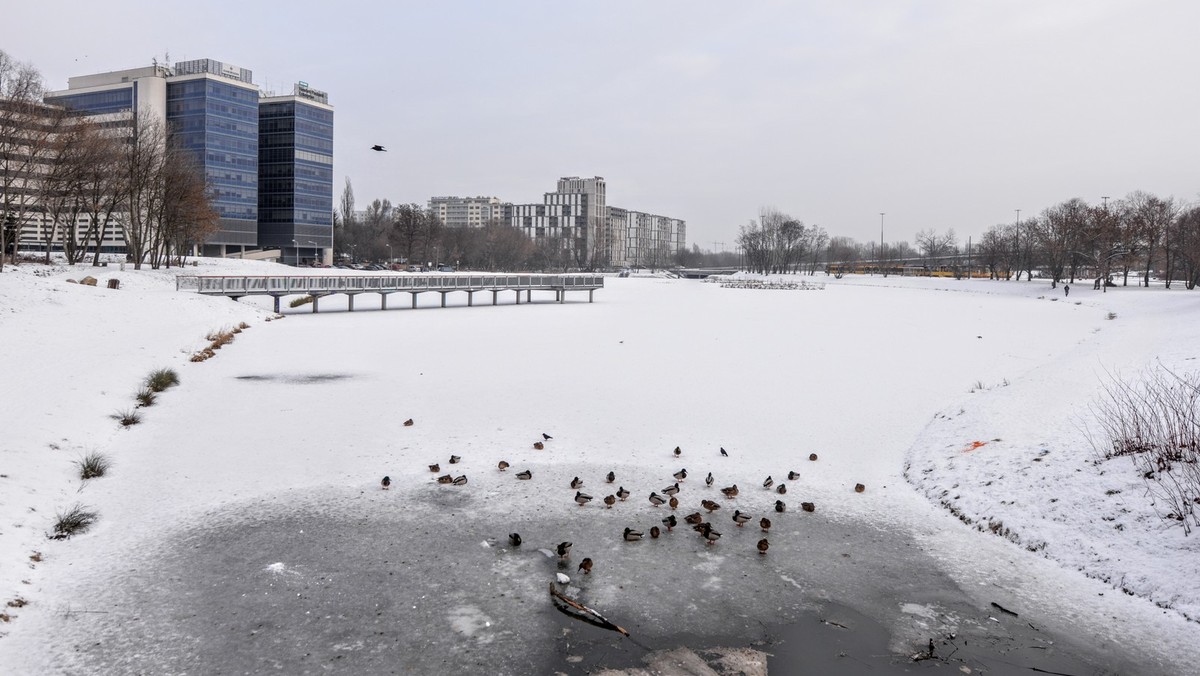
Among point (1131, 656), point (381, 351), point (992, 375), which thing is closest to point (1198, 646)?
point (1131, 656)

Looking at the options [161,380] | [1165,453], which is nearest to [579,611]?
[1165,453]

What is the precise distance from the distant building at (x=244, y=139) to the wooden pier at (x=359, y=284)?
63.7 meters

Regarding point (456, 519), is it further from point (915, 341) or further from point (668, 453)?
point (915, 341)

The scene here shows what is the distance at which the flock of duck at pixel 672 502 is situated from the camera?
8.84 meters

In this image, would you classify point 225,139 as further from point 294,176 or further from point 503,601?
point 503,601

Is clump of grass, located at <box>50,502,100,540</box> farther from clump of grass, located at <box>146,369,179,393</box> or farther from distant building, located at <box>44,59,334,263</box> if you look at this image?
distant building, located at <box>44,59,334,263</box>

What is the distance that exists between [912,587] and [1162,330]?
30.9 meters

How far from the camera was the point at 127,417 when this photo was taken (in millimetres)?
14531

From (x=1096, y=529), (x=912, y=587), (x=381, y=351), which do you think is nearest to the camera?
(x=912, y=587)

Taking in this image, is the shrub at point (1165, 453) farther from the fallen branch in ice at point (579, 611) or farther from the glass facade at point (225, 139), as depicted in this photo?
the glass facade at point (225, 139)

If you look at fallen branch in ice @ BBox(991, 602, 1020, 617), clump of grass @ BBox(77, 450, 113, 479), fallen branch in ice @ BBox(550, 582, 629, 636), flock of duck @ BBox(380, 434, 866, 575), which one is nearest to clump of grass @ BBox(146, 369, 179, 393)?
clump of grass @ BBox(77, 450, 113, 479)

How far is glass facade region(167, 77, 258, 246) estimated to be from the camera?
109 metres

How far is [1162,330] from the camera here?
103 ft

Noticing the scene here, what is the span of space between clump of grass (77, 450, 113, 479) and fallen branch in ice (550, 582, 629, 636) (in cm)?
785
